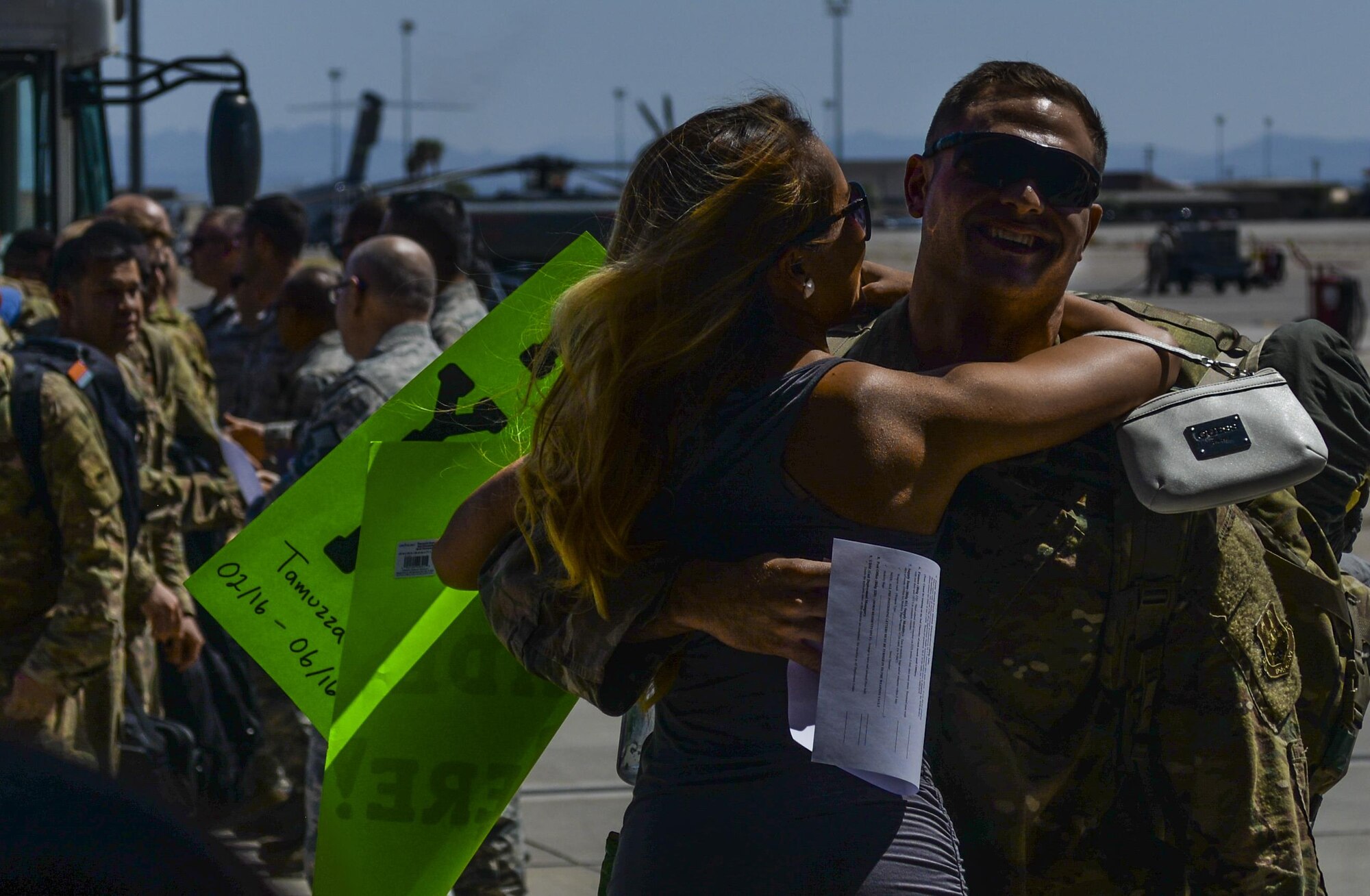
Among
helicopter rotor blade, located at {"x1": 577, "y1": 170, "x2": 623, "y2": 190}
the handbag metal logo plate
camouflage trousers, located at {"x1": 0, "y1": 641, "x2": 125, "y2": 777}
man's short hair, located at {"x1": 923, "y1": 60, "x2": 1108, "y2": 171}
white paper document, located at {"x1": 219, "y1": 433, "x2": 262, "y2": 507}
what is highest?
man's short hair, located at {"x1": 923, "y1": 60, "x2": 1108, "y2": 171}

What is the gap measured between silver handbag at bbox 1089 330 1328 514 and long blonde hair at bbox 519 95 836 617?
0.50 metres

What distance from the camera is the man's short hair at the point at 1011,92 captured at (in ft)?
7.14

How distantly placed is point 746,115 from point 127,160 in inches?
782

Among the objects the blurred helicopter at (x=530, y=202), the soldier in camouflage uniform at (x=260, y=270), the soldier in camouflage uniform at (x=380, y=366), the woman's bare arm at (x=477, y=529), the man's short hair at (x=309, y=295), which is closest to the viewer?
the woman's bare arm at (x=477, y=529)

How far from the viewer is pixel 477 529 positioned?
2119 millimetres

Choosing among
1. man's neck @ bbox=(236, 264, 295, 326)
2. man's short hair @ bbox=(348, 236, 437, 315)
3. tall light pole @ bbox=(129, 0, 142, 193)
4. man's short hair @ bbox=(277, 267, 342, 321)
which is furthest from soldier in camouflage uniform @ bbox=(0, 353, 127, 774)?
tall light pole @ bbox=(129, 0, 142, 193)

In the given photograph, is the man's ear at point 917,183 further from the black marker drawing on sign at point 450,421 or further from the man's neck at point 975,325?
the black marker drawing on sign at point 450,421

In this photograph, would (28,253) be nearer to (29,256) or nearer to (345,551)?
(29,256)

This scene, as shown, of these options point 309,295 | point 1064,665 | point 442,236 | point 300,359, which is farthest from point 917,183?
point 300,359

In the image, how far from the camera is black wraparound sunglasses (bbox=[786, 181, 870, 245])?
76.7 inches

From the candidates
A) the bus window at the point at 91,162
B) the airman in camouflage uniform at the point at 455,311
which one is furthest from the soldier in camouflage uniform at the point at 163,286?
the bus window at the point at 91,162

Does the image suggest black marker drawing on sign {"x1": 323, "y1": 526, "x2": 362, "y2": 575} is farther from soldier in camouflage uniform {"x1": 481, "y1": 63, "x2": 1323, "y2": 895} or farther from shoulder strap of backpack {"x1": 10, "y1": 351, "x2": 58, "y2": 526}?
shoulder strap of backpack {"x1": 10, "y1": 351, "x2": 58, "y2": 526}

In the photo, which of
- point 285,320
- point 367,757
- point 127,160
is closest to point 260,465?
point 285,320

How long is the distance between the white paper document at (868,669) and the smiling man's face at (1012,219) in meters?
0.50
